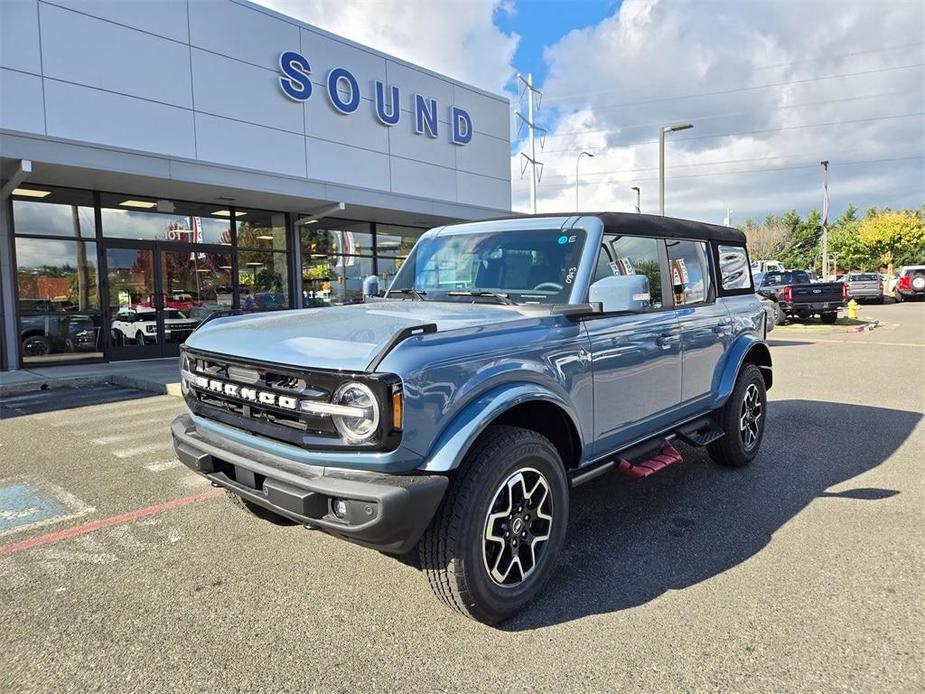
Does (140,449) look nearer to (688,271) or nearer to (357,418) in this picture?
(357,418)

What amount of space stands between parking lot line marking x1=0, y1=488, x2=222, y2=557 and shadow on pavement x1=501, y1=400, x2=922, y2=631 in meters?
2.71

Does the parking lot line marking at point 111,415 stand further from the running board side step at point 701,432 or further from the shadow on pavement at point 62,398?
the running board side step at point 701,432

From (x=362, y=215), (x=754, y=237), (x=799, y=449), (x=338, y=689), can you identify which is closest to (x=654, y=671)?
(x=338, y=689)

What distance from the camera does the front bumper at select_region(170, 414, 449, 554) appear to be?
7.65 ft

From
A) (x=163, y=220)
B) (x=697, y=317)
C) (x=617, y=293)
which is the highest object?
(x=163, y=220)

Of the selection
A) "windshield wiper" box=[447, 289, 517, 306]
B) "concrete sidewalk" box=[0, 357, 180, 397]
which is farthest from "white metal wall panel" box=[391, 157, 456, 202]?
"windshield wiper" box=[447, 289, 517, 306]

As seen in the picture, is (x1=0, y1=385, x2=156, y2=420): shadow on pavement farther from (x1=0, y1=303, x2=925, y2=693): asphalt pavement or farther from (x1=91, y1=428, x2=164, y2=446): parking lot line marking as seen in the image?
(x1=0, y1=303, x2=925, y2=693): asphalt pavement

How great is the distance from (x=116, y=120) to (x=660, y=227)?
38.3 ft

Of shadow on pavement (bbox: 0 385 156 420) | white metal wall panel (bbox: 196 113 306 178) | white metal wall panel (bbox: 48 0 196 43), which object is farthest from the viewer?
white metal wall panel (bbox: 196 113 306 178)

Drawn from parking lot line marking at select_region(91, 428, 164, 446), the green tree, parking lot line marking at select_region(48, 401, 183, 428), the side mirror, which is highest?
the green tree

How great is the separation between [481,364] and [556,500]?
2.80 feet

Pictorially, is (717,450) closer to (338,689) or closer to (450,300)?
(450,300)

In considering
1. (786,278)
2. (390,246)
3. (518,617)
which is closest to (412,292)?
(518,617)

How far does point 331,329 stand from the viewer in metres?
2.86
